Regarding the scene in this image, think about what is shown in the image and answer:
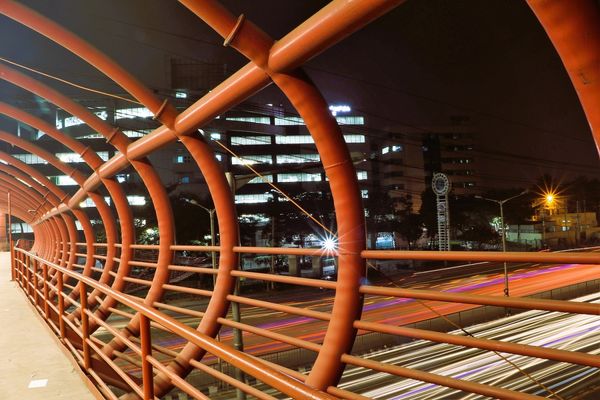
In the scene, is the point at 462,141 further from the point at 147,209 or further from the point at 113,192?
the point at 113,192

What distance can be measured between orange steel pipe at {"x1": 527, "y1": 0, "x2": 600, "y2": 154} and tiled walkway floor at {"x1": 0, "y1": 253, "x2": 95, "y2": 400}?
13.2ft

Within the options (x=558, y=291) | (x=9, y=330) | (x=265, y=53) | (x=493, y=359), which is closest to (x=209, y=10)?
(x=265, y=53)

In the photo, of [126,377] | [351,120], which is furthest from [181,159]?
[126,377]

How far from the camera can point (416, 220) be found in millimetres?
50719

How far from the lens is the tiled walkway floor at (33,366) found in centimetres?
398

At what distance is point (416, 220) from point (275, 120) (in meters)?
26.9

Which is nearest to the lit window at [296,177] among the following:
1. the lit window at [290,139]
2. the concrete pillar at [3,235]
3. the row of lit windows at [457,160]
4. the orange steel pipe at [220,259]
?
the lit window at [290,139]

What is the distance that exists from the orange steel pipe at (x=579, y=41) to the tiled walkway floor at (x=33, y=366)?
159 inches

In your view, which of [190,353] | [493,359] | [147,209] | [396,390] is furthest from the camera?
[147,209]

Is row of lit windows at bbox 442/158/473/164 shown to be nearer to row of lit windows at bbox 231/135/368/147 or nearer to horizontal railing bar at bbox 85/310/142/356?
row of lit windows at bbox 231/135/368/147

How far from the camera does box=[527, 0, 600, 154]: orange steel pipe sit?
4.28 ft

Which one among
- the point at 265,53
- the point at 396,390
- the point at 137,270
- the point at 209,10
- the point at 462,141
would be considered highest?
the point at 462,141

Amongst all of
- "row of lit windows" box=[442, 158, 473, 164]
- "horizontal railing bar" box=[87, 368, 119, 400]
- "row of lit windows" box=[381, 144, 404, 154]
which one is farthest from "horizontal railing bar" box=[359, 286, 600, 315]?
"row of lit windows" box=[442, 158, 473, 164]

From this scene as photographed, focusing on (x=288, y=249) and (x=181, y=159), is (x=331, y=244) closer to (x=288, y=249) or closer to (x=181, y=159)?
(x=288, y=249)
